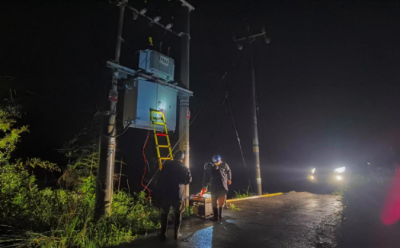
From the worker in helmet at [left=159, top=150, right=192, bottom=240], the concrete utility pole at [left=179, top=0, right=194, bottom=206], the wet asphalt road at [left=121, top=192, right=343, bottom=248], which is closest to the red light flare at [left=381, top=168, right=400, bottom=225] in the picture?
the wet asphalt road at [left=121, top=192, right=343, bottom=248]

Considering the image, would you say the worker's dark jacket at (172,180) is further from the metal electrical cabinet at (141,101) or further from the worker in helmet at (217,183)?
the metal electrical cabinet at (141,101)

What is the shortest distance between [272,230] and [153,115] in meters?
4.24

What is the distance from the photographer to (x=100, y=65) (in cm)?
562

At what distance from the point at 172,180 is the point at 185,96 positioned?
3.31 meters

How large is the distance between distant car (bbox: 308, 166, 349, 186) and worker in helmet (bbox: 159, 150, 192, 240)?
929cm

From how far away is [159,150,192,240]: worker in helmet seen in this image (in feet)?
16.1

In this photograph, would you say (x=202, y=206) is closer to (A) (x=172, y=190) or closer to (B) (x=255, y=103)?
(A) (x=172, y=190)

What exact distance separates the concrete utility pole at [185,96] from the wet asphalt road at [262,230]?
5.41ft

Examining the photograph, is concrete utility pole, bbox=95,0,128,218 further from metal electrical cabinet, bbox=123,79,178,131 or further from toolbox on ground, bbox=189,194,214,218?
toolbox on ground, bbox=189,194,214,218

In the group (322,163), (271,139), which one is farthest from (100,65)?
(271,139)

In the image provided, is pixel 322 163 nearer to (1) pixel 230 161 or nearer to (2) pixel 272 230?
(2) pixel 272 230

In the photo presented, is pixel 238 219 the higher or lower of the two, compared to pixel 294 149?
lower

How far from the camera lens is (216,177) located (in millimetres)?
6387

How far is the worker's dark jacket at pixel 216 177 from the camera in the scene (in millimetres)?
6320
